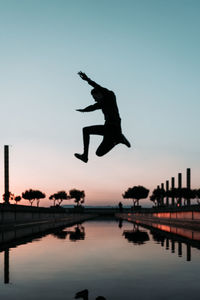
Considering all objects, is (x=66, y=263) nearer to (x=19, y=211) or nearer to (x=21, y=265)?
(x=21, y=265)

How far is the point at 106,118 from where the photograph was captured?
24.0ft

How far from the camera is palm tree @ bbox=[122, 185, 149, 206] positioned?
Answer: 184 m

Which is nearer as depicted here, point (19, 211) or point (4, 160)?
point (19, 211)

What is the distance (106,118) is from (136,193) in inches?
7059

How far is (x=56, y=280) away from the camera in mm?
6562

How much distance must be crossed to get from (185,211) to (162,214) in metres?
10.7

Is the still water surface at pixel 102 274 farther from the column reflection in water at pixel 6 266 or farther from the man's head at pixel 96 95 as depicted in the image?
the man's head at pixel 96 95

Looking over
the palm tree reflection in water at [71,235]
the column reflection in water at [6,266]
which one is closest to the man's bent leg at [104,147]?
the column reflection in water at [6,266]

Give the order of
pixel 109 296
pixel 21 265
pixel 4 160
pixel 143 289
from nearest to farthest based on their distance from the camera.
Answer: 1. pixel 109 296
2. pixel 143 289
3. pixel 21 265
4. pixel 4 160

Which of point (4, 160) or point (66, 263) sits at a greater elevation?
point (4, 160)

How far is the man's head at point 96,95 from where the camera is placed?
718 centimetres

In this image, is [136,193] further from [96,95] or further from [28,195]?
[96,95]

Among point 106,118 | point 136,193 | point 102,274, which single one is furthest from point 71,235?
point 136,193

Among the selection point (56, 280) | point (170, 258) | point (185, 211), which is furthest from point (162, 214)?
point (56, 280)
